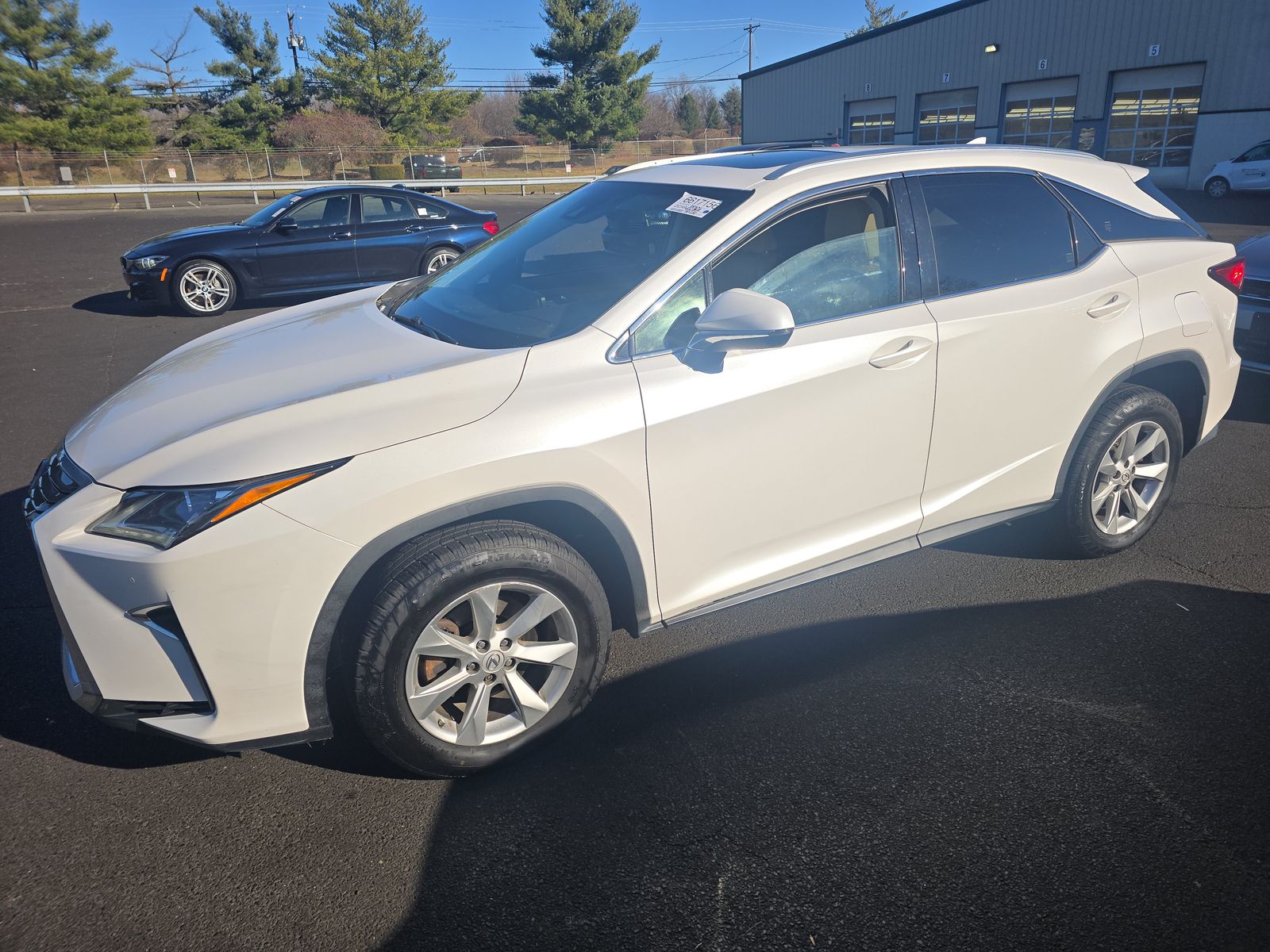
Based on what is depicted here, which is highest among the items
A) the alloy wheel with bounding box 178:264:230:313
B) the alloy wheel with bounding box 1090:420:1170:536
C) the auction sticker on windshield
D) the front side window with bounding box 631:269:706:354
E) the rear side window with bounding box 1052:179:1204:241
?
the auction sticker on windshield

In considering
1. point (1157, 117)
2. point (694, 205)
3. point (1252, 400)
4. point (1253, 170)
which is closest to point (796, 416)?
point (694, 205)

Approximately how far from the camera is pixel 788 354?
115 inches

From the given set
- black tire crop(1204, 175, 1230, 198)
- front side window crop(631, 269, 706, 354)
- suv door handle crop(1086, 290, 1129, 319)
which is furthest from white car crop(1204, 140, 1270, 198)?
front side window crop(631, 269, 706, 354)

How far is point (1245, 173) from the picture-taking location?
72.1 ft

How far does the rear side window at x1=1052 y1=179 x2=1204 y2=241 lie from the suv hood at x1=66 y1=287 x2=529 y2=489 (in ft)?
8.67

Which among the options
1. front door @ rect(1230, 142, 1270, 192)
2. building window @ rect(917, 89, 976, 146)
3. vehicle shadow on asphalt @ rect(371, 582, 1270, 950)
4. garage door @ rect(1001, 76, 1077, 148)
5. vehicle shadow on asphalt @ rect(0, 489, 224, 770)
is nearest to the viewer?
vehicle shadow on asphalt @ rect(371, 582, 1270, 950)

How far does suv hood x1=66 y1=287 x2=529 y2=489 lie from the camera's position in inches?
94.4

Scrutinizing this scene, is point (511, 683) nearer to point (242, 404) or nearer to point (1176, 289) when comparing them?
Result: point (242, 404)

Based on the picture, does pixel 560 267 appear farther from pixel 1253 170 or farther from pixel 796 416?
pixel 1253 170

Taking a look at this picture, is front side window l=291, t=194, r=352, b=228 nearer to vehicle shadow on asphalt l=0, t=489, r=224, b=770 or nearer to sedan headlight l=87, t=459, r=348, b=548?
vehicle shadow on asphalt l=0, t=489, r=224, b=770

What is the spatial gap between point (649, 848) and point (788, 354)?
1.61 meters

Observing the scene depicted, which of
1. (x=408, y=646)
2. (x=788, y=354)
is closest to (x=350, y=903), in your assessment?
(x=408, y=646)

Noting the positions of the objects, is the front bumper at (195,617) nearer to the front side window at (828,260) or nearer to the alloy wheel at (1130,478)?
the front side window at (828,260)

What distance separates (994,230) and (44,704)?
4042mm
